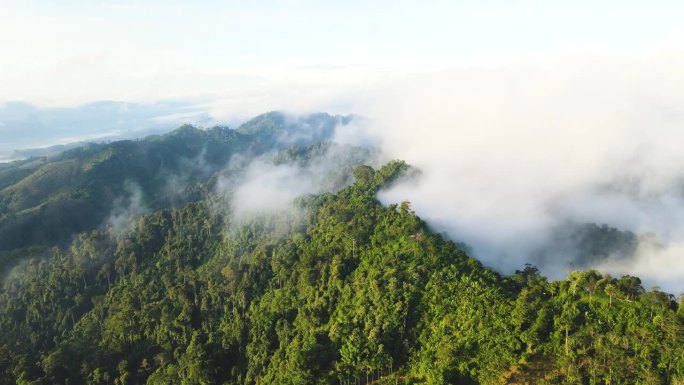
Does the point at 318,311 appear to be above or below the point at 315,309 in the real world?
below

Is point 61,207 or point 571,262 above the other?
point 61,207

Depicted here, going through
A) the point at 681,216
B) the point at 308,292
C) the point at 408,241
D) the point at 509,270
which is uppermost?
the point at 408,241

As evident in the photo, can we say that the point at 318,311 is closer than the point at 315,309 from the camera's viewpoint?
Yes

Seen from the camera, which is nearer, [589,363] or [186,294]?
[589,363]

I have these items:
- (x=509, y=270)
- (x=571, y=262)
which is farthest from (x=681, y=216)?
(x=509, y=270)

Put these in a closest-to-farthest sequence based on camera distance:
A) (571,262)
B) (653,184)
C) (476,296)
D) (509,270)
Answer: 1. (476,296)
2. (509,270)
3. (571,262)
4. (653,184)

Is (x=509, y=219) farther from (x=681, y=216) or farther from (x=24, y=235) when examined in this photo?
(x=24, y=235)

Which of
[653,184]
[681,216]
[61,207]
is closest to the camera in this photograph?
[681,216]
